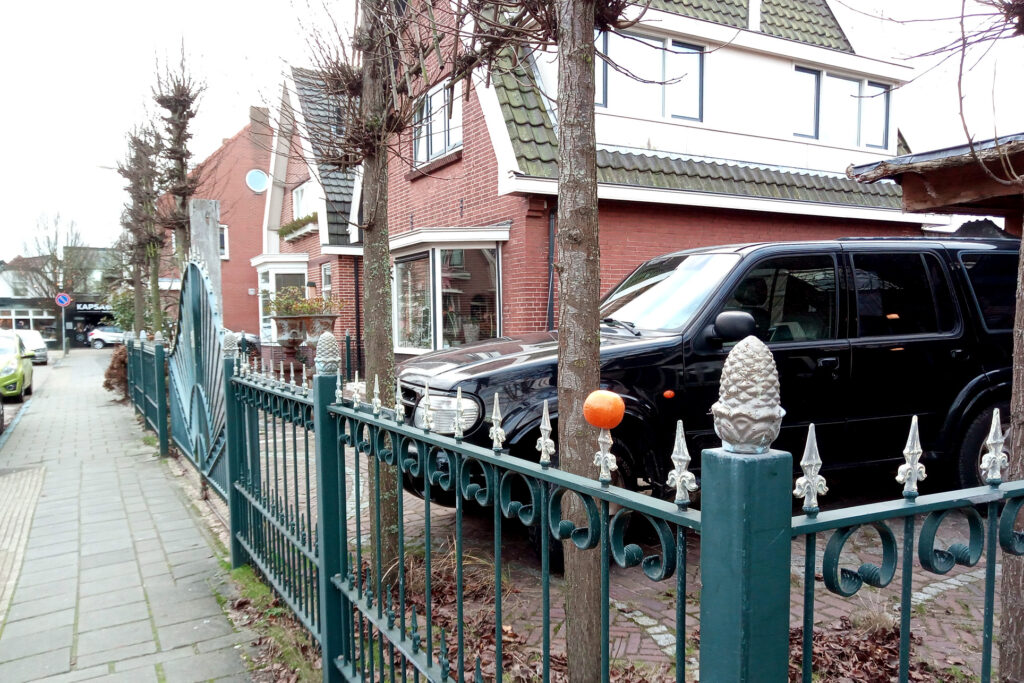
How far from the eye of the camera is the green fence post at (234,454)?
4.52 m

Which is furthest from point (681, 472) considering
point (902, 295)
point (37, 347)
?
point (37, 347)

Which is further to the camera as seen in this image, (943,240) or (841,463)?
(943,240)

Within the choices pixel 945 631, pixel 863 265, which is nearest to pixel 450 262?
pixel 863 265

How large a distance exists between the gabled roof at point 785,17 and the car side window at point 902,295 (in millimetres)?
7574

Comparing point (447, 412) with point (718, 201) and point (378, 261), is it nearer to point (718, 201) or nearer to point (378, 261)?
point (378, 261)

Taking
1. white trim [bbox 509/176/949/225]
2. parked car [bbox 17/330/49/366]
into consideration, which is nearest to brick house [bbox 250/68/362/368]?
white trim [bbox 509/176/949/225]

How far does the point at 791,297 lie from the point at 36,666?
4.79 metres

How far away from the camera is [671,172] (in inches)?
415

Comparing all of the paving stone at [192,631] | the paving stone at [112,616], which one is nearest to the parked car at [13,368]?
the paving stone at [112,616]

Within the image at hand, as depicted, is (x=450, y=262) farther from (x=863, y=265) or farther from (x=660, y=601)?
(x=660, y=601)

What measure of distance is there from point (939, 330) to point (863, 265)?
2.31 ft

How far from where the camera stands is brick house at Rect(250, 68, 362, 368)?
4.59 meters

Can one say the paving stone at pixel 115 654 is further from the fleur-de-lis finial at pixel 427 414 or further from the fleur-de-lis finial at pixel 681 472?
the fleur-de-lis finial at pixel 681 472

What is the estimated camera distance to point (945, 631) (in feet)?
10.7
